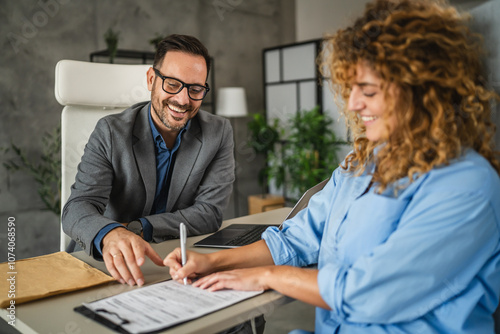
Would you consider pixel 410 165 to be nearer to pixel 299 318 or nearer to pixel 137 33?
pixel 299 318

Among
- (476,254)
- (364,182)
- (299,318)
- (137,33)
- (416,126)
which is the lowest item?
(299,318)

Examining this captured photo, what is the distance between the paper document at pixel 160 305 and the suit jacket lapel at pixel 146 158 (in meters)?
0.66

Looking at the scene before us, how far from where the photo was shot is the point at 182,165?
1750mm

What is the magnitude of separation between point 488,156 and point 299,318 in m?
2.10

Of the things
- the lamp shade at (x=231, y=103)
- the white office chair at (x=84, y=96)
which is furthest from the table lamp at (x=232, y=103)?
the white office chair at (x=84, y=96)

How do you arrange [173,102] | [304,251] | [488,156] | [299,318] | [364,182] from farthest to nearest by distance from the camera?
[299,318]
[173,102]
[304,251]
[364,182]
[488,156]

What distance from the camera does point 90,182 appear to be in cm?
158

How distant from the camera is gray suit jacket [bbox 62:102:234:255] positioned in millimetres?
1556

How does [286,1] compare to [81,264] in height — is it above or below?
above

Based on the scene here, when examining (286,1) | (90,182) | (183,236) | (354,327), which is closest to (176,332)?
(183,236)

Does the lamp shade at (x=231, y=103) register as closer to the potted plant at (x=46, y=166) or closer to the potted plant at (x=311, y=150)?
the potted plant at (x=311, y=150)

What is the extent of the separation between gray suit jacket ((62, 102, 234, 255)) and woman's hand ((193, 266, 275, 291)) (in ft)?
1.58

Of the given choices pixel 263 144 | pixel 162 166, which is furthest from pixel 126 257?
pixel 263 144

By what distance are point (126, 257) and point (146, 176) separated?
59 cm
